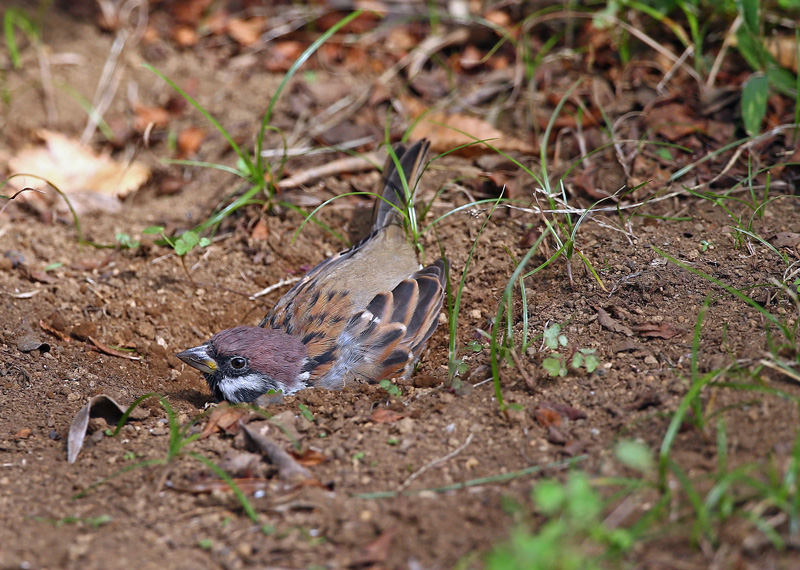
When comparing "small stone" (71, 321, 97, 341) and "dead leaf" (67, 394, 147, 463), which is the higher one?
"dead leaf" (67, 394, 147, 463)

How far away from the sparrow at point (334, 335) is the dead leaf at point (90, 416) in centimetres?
64

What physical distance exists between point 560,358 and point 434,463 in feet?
3.02

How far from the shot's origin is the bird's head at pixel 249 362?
4.32 metres

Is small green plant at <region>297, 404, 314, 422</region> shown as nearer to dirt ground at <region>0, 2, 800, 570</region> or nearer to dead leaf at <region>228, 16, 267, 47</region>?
dirt ground at <region>0, 2, 800, 570</region>

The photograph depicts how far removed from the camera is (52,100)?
6656 mm

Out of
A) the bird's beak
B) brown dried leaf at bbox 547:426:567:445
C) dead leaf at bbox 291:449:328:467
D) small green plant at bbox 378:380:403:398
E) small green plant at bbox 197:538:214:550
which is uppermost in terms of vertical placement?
small green plant at bbox 197:538:214:550

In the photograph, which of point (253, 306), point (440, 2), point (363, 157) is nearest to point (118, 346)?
point (253, 306)

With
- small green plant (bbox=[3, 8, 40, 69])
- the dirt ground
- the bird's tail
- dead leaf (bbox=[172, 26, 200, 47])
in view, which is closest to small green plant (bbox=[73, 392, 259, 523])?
the dirt ground

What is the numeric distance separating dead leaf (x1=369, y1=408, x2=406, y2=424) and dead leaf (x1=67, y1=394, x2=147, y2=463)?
1.28 m

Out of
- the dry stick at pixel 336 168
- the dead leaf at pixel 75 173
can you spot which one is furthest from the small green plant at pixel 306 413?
the dead leaf at pixel 75 173

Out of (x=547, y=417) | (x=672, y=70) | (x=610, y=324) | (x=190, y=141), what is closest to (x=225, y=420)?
(x=547, y=417)

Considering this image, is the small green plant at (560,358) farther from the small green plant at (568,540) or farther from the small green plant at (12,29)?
the small green plant at (12,29)

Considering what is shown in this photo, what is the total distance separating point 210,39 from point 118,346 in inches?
157

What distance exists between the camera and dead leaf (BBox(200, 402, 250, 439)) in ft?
11.6
